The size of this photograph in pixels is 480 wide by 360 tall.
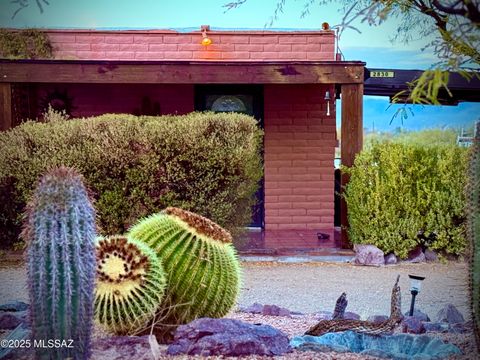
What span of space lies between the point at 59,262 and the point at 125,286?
801 mm

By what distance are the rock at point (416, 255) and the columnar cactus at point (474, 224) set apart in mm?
6607

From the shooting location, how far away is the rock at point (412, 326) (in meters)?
5.40

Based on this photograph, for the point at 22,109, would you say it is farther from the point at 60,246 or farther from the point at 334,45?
the point at 60,246

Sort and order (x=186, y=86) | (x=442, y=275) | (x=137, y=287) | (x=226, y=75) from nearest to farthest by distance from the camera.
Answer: (x=137, y=287) < (x=442, y=275) < (x=226, y=75) < (x=186, y=86)

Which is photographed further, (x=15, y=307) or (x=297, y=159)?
(x=297, y=159)

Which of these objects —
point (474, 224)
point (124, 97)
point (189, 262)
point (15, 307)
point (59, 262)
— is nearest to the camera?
point (59, 262)

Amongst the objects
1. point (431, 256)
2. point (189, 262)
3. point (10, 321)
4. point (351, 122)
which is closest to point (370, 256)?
point (431, 256)

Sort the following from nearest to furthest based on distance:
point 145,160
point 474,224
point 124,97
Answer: point 474,224, point 145,160, point 124,97

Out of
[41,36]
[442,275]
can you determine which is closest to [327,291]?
[442,275]

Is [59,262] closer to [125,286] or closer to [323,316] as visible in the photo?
[125,286]

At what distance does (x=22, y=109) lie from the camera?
12.6m

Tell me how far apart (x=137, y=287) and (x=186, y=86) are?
372 inches

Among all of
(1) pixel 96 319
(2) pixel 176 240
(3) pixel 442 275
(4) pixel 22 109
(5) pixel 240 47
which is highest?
(5) pixel 240 47

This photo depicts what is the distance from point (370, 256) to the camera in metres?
10.3
